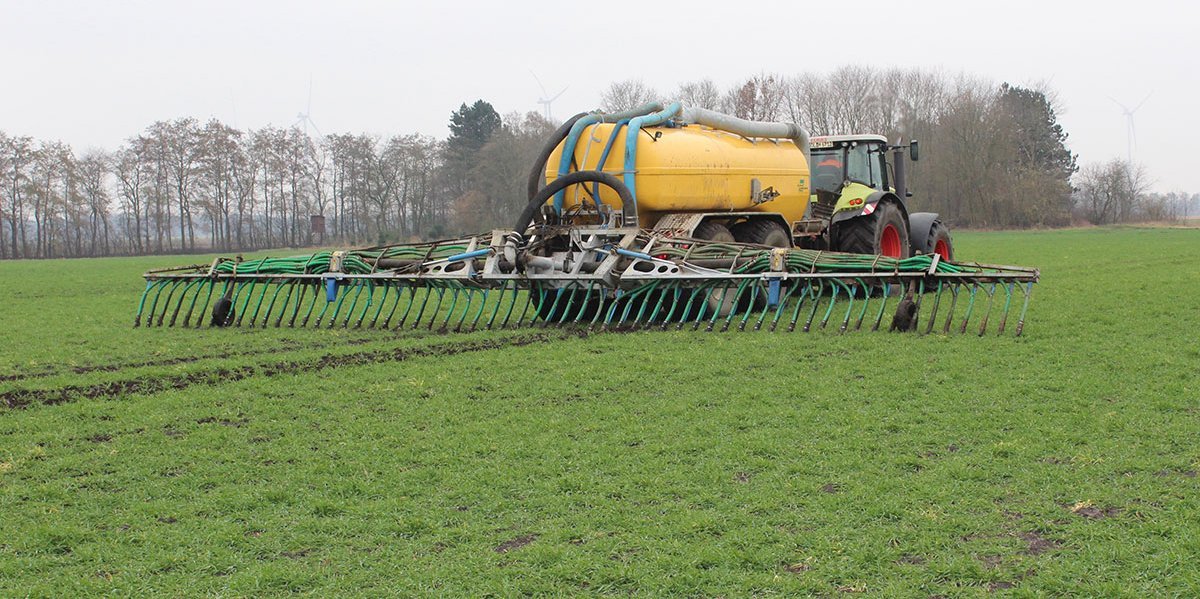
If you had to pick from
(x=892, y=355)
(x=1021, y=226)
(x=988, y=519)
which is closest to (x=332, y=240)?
(x=1021, y=226)

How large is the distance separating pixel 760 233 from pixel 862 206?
2.25 metres

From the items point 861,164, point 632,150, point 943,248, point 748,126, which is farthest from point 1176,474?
point 943,248

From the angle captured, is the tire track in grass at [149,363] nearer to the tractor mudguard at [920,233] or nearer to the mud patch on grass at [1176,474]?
the mud patch on grass at [1176,474]

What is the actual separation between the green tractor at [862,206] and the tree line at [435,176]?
3579cm

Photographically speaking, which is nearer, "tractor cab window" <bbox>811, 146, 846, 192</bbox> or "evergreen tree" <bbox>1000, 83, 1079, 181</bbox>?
"tractor cab window" <bbox>811, 146, 846, 192</bbox>

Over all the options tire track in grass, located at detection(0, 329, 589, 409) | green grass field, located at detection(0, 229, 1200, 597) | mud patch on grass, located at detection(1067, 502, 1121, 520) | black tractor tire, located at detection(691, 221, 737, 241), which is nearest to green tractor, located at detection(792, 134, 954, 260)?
black tractor tire, located at detection(691, 221, 737, 241)

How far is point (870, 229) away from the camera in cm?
1462

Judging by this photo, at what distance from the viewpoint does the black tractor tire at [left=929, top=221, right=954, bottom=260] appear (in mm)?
16125

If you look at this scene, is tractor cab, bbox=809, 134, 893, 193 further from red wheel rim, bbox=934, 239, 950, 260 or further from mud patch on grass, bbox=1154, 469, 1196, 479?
mud patch on grass, bbox=1154, 469, 1196, 479

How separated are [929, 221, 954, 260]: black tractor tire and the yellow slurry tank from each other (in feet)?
11.1

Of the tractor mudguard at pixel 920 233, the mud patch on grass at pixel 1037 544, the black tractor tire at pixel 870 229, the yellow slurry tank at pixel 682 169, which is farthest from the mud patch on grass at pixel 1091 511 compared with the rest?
the tractor mudguard at pixel 920 233

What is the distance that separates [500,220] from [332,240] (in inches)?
552

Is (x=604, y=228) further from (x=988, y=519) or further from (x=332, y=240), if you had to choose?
(x=332, y=240)

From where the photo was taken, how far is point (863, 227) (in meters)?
14.7
